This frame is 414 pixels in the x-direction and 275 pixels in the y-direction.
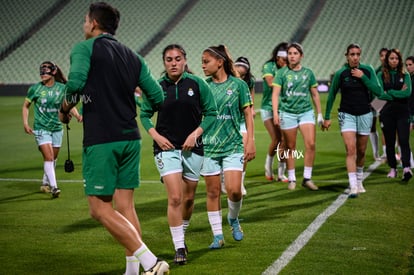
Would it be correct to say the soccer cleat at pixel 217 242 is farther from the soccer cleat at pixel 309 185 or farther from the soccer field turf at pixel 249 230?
the soccer cleat at pixel 309 185

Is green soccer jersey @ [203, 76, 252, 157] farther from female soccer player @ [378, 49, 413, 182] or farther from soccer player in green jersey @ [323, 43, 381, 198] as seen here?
female soccer player @ [378, 49, 413, 182]

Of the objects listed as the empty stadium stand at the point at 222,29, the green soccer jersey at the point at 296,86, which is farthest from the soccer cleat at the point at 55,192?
the empty stadium stand at the point at 222,29

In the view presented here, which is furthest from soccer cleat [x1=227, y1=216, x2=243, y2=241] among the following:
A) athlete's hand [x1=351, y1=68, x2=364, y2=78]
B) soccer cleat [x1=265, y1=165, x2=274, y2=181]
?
soccer cleat [x1=265, y1=165, x2=274, y2=181]

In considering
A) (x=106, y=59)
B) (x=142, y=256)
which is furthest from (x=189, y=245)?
(x=106, y=59)

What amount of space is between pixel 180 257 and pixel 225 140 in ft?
4.49

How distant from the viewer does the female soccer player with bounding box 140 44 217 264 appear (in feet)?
21.5

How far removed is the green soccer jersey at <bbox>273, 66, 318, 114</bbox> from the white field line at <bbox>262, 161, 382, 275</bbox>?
1569 mm

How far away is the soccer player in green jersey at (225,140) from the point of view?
731 cm

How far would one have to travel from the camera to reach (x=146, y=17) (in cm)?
4350

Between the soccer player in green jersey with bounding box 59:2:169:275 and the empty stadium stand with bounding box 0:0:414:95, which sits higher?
the empty stadium stand with bounding box 0:0:414:95

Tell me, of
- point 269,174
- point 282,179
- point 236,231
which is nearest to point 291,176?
point 282,179

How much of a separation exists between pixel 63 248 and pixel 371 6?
119 feet

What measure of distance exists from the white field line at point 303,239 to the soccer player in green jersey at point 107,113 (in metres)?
1.41

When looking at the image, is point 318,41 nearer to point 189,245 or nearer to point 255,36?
point 255,36
